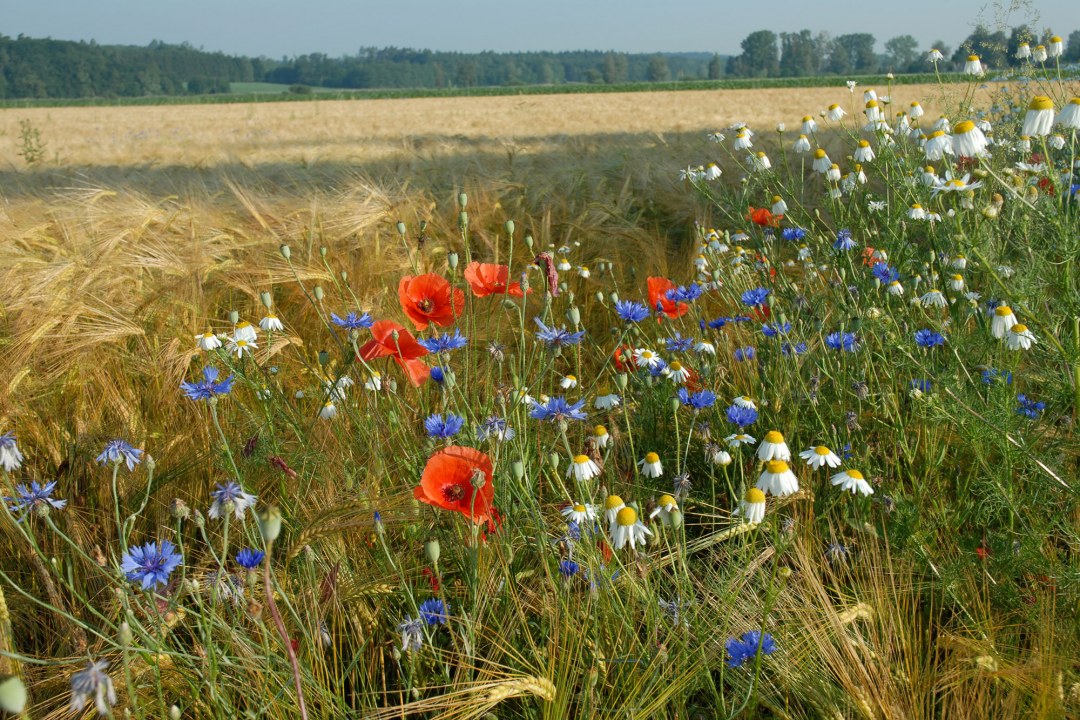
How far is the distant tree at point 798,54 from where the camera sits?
8575 centimetres

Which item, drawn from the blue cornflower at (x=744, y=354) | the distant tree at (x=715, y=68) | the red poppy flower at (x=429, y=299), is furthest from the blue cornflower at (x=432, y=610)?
the distant tree at (x=715, y=68)

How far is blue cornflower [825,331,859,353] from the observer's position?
6.72 feet

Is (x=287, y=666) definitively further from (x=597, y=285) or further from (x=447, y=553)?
(x=597, y=285)

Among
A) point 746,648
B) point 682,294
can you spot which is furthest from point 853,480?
point 682,294

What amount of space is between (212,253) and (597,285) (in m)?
1.56

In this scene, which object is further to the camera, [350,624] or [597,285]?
[597,285]

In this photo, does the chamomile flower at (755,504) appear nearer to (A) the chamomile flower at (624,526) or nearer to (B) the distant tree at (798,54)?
(A) the chamomile flower at (624,526)

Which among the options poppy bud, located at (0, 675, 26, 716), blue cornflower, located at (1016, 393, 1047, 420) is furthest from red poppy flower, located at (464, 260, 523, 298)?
poppy bud, located at (0, 675, 26, 716)

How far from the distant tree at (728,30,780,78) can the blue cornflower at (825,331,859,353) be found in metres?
90.3

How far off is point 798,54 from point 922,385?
3718 inches

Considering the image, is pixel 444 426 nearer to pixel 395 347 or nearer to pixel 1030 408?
pixel 395 347

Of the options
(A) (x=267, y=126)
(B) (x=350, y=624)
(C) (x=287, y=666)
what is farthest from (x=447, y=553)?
(A) (x=267, y=126)

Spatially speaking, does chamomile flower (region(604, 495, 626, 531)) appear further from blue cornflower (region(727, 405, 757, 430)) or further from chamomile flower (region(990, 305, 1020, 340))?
chamomile flower (region(990, 305, 1020, 340))

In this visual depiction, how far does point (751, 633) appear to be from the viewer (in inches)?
51.5
